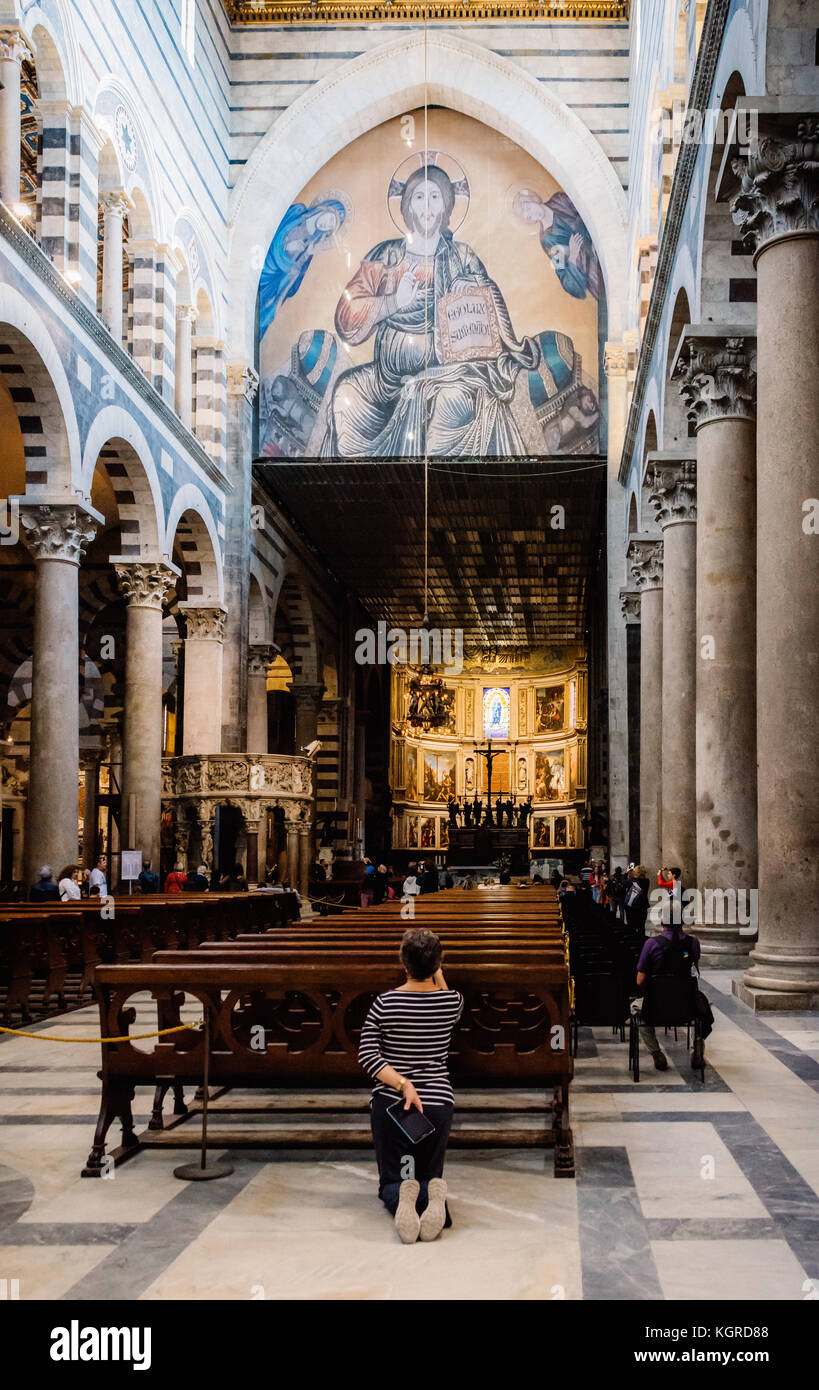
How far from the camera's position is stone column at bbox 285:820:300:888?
88.1 ft

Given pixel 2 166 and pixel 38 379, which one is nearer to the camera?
pixel 2 166

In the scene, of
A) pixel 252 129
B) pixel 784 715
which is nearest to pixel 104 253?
pixel 252 129

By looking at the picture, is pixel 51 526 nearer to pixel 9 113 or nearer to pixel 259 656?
pixel 9 113

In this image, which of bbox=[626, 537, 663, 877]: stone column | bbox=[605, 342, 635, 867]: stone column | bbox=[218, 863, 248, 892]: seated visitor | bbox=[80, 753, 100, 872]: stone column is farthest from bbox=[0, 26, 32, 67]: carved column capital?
bbox=[80, 753, 100, 872]: stone column

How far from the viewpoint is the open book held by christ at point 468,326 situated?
28.4 meters

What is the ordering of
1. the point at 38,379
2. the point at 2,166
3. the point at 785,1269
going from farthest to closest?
the point at 38,379, the point at 2,166, the point at 785,1269

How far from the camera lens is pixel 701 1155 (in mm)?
5691

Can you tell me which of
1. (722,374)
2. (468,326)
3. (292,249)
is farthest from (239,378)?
(722,374)

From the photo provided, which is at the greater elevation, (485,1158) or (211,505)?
(211,505)

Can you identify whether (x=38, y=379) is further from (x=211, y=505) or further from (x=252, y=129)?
(x=252, y=129)

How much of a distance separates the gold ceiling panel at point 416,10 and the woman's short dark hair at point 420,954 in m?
28.3

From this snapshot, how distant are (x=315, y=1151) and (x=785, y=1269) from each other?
2.40 metres

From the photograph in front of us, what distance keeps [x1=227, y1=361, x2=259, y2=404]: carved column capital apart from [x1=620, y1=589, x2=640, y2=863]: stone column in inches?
362

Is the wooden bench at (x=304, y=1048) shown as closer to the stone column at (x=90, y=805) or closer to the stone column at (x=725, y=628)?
the stone column at (x=725, y=628)
